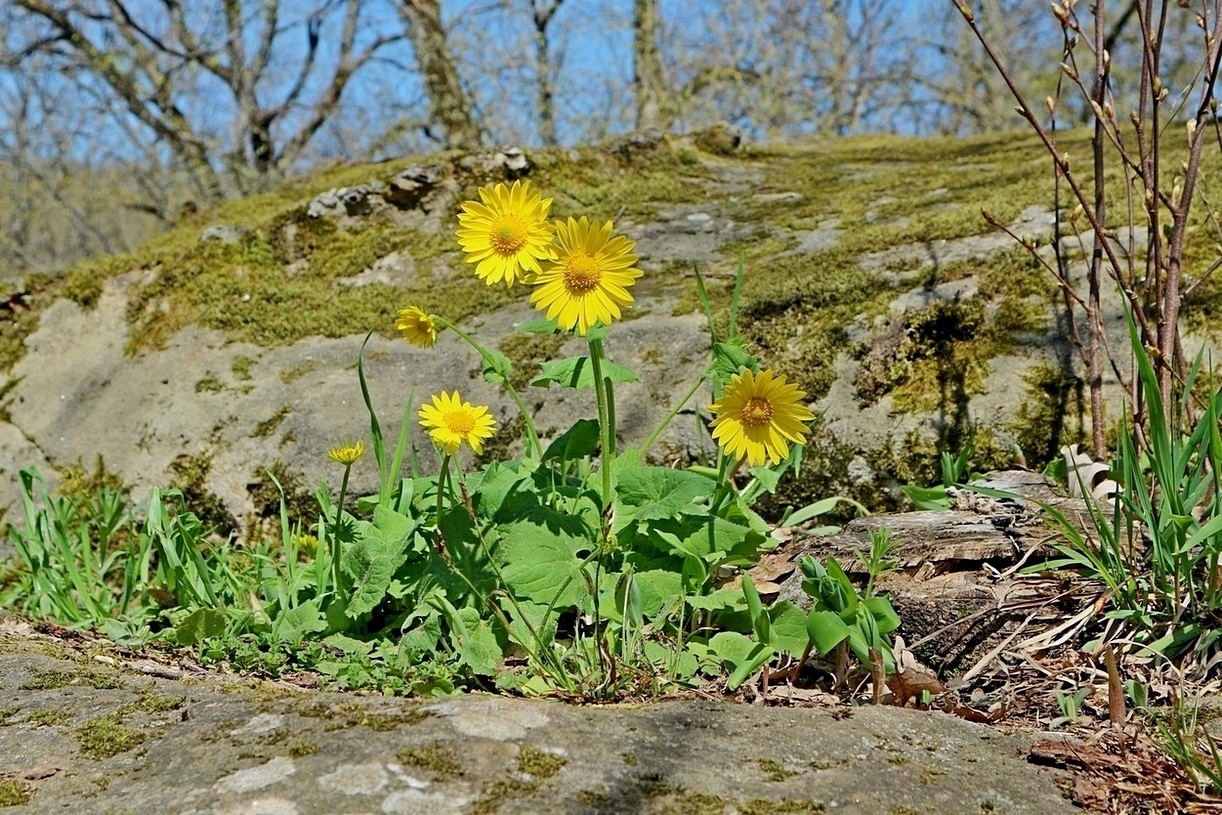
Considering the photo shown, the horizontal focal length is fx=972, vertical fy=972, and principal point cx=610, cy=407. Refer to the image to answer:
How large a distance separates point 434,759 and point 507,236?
1.03 metres

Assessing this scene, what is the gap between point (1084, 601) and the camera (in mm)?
2047

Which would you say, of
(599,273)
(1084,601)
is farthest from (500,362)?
(1084,601)

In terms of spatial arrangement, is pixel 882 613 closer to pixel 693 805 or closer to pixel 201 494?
pixel 693 805

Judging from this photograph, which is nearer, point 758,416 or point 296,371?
point 758,416

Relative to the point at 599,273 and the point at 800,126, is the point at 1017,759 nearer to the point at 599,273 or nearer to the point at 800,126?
the point at 599,273

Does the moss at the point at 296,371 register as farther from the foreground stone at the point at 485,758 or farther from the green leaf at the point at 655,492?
the foreground stone at the point at 485,758

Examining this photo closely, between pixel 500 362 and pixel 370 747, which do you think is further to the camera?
pixel 500 362

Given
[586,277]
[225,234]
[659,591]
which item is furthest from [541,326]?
[225,234]

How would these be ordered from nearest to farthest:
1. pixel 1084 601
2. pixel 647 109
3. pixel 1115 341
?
pixel 1084 601, pixel 1115 341, pixel 647 109

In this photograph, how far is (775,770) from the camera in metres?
1.32

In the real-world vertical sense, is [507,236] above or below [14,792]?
above

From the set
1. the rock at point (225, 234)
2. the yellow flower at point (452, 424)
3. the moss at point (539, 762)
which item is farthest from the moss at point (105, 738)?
the rock at point (225, 234)

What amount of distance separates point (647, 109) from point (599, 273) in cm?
1240

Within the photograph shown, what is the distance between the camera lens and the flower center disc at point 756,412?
1.98m
